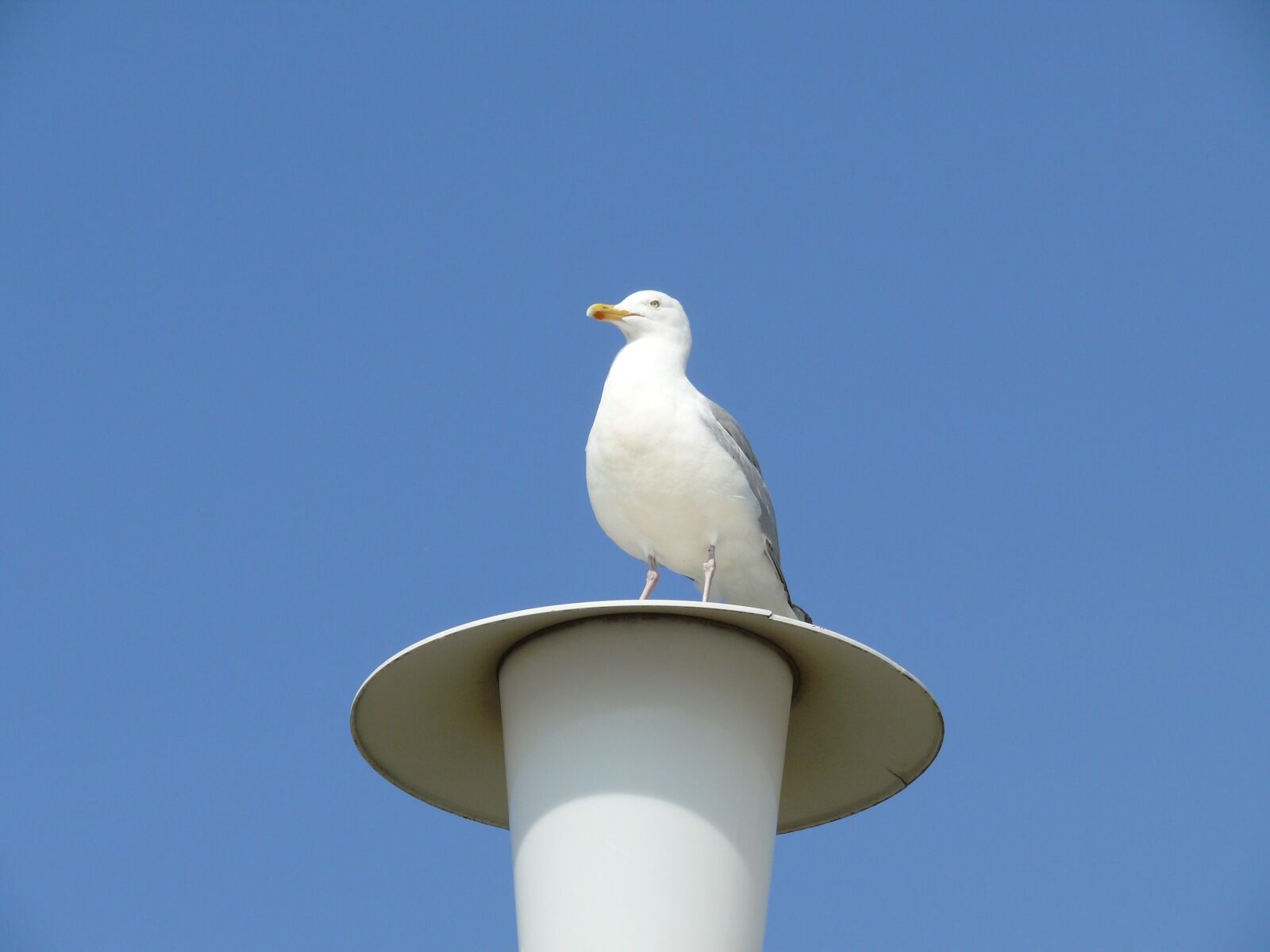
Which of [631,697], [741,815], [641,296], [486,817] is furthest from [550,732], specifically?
[641,296]

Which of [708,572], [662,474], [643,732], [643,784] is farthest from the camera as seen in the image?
[708,572]

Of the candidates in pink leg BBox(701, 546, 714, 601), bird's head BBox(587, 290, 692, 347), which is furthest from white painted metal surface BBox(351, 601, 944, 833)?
bird's head BBox(587, 290, 692, 347)

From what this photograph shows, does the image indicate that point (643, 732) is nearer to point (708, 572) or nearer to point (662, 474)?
point (662, 474)

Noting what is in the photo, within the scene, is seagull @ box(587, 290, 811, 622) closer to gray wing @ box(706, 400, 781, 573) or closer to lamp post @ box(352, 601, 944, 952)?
gray wing @ box(706, 400, 781, 573)

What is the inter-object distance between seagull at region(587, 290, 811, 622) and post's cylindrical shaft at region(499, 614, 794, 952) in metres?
1.38

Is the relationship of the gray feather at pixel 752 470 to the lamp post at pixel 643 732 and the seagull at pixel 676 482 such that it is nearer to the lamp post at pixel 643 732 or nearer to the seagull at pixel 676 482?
the seagull at pixel 676 482

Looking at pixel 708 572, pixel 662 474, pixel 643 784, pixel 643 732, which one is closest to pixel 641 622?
pixel 643 732

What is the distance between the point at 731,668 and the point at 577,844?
3.76 feet

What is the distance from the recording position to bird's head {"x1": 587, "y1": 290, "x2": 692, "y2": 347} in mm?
11156

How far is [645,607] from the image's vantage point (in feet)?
28.4

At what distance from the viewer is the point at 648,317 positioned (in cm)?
1119

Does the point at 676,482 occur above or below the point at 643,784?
above

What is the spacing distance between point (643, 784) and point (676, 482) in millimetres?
2219

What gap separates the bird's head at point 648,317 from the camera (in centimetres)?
1116
